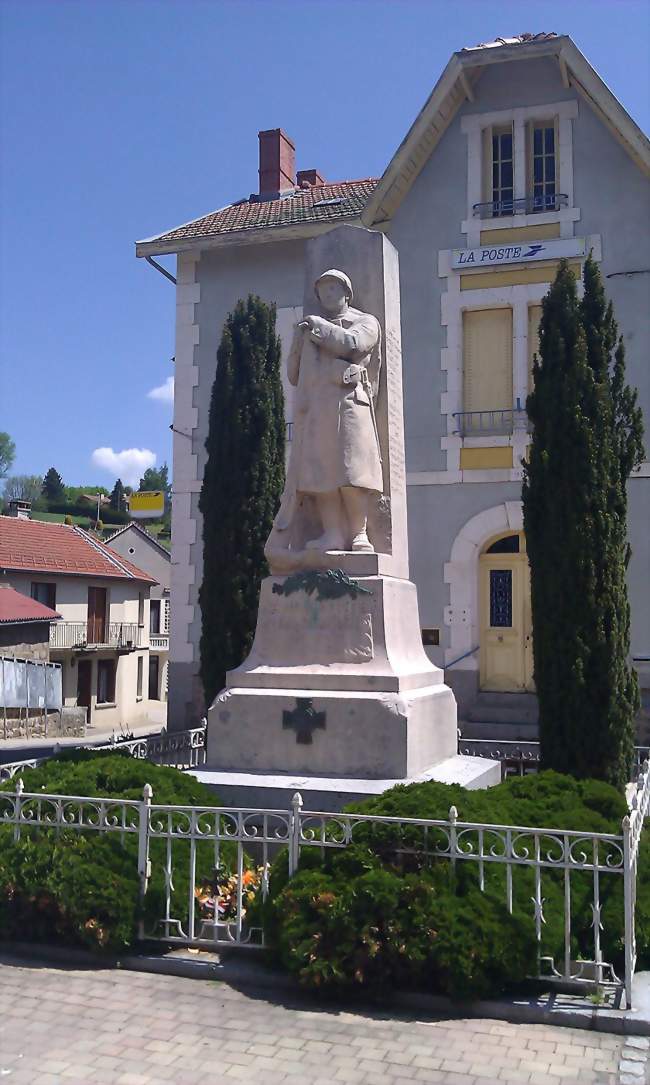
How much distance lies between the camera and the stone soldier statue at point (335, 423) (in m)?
7.53

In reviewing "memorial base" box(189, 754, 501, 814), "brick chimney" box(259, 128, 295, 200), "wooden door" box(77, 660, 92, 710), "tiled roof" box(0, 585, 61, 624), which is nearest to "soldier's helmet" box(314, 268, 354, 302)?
"memorial base" box(189, 754, 501, 814)

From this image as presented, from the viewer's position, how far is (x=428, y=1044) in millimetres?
4336

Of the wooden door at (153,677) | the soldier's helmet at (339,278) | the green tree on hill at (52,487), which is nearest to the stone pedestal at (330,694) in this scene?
the soldier's helmet at (339,278)

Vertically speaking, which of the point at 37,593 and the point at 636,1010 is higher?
the point at 37,593

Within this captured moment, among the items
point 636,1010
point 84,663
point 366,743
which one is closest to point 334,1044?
point 636,1010

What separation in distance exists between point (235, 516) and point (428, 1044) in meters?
10.1

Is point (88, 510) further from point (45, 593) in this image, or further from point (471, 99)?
point (471, 99)

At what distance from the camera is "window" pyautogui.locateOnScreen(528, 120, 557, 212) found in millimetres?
15141

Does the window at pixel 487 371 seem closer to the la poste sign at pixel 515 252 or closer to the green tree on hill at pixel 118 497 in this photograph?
the la poste sign at pixel 515 252

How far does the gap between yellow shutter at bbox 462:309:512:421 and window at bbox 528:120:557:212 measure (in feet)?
5.70

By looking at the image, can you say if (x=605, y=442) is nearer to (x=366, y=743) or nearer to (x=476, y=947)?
(x=366, y=743)

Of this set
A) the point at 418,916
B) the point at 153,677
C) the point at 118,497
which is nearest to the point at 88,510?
the point at 118,497

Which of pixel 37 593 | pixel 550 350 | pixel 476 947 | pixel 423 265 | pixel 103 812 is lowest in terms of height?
pixel 476 947

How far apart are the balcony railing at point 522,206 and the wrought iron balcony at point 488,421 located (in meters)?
2.97
